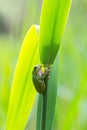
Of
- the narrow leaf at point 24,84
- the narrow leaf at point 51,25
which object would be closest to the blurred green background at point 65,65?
the narrow leaf at point 24,84

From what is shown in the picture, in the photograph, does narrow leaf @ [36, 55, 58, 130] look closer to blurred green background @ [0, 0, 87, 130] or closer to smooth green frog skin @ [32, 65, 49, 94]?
smooth green frog skin @ [32, 65, 49, 94]

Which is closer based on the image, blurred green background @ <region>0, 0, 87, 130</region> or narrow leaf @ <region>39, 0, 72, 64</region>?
narrow leaf @ <region>39, 0, 72, 64</region>

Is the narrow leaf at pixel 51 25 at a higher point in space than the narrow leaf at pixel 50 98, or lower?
higher

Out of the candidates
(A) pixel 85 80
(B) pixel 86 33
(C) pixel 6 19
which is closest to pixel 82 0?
(B) pixel 86 33

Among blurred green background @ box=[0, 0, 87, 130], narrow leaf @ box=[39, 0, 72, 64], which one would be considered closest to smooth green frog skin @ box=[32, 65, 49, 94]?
narrow leaf @ box=[39, 0, 72, 64]

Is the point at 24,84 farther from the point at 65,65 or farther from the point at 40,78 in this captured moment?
the point at 65,65

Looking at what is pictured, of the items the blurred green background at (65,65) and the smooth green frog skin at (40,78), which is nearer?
the smooth green frog skin at (40,78)

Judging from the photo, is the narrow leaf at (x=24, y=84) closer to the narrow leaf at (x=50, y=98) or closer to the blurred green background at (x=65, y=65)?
the narrow leaf at (x=50, y=98)
